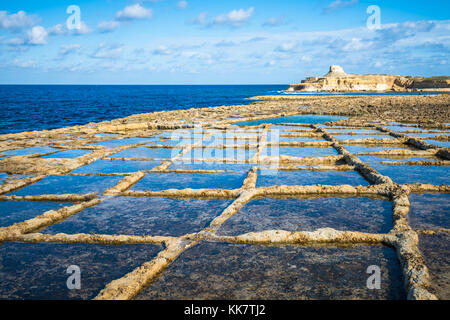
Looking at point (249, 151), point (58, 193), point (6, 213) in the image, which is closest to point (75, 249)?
point (6, 213)

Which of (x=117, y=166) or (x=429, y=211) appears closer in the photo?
(x=429, y=211)

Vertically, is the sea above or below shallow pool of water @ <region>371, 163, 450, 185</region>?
above

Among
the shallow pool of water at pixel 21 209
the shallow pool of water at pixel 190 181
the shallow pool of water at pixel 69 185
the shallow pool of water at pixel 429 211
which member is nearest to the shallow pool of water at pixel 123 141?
the shallow pool of water at pixel 69 185

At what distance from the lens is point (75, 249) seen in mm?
3291

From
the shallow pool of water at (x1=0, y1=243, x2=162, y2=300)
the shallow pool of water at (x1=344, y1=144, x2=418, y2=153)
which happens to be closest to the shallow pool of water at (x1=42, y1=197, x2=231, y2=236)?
the shallow pool of water at (x1=0, y1=243, x2=162, y2=300)

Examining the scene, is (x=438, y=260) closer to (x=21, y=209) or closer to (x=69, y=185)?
(x=21, y=209)

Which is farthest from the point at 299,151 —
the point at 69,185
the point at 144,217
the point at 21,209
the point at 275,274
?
the point at 21,209

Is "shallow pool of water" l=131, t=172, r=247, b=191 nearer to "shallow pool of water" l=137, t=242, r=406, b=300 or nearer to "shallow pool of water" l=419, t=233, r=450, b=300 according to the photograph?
"shallow pool of water" l=137, t=242, r=406, b=300

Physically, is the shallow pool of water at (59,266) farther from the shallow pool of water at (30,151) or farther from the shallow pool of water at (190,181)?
the shallow pool of water at (30,151)

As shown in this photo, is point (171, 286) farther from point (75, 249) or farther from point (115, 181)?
point (115, 181)

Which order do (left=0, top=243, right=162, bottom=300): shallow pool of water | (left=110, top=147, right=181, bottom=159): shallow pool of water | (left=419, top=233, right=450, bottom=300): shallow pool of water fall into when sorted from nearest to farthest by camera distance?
(left=419, top=233, right=450, bottom=300): shallow pool of water, (left=0, top=243, right=162, bottom=300): shallow pool of water, (left=110, top=147, right=181, bottom=159): shallow pool of water

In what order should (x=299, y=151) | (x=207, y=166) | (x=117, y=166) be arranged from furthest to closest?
(x=299, y=151)
(x=117, y=166)
(x=207, y=166)

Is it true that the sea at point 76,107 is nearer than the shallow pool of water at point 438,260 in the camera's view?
No

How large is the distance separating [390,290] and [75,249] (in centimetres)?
288
